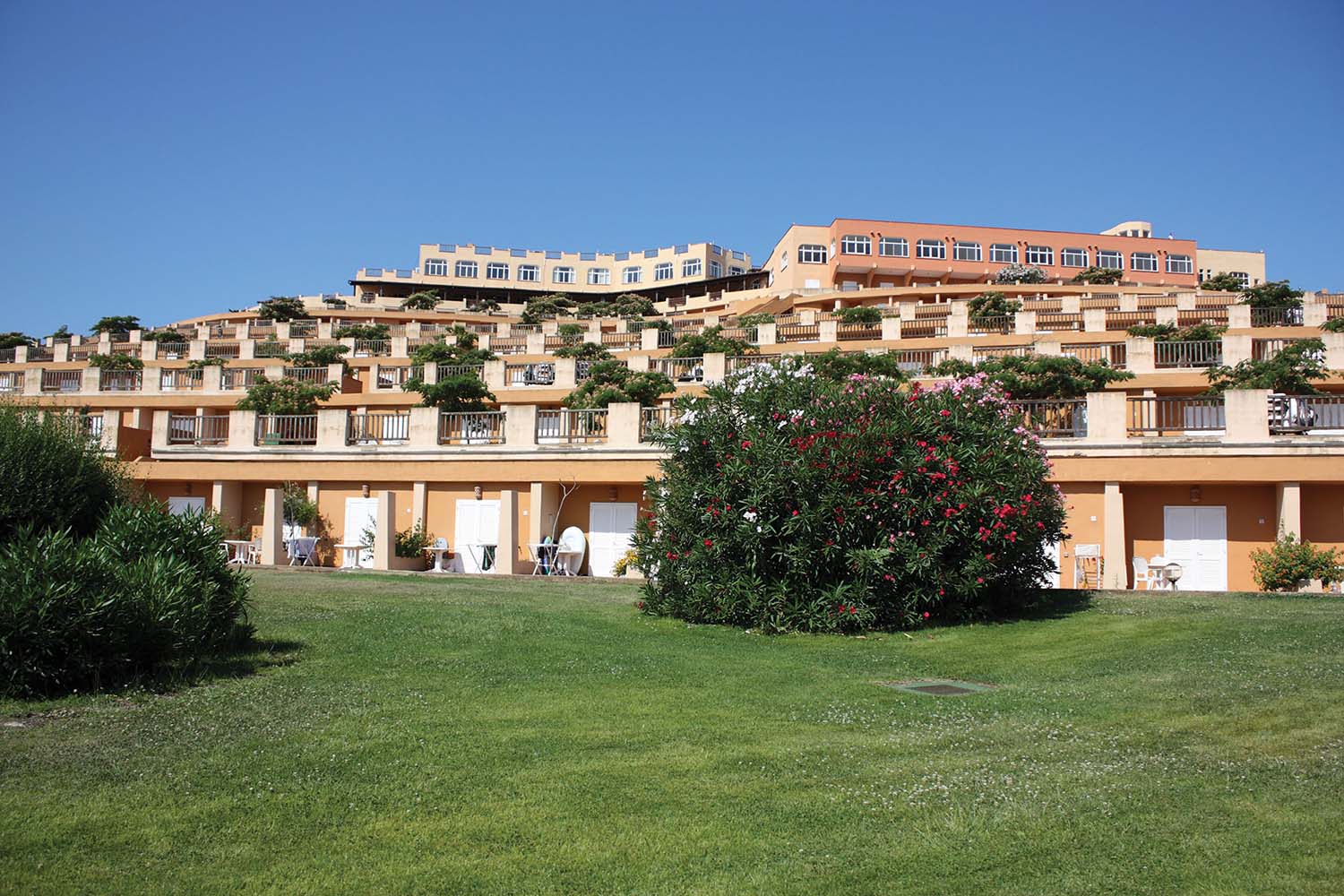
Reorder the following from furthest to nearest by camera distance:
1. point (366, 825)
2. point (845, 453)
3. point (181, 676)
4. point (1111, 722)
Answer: point (845, 453) < point (181, 676) < point (1111, 722) < point (366, 825)

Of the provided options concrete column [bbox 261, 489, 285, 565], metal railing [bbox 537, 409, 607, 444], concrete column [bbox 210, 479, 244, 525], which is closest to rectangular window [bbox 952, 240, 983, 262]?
metal railing [bbox 537, 409, 607, 444]

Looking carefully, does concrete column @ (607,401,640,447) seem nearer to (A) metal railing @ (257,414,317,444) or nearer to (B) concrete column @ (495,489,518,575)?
(B) concrete column @ (495,489,518,575)

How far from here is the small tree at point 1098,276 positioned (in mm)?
71938

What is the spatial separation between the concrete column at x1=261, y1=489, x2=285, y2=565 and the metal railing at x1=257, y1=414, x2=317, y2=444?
2.82 metres

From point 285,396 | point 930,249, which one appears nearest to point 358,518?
point 285,396

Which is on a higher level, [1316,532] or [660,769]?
[1316,532]

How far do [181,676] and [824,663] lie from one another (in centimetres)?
711

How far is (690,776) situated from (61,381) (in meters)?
47.1

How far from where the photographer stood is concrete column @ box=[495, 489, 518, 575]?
25.6 metres

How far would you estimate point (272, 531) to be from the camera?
26.3 meters

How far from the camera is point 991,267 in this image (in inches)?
3078

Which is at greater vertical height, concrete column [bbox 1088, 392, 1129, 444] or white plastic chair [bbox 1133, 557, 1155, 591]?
concrete column [bbox 1088, 392, 1129, 444]

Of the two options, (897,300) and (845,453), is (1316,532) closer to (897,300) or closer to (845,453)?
(845,453)

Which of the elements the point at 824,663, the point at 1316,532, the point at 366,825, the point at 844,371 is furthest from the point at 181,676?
the point at 844,371
